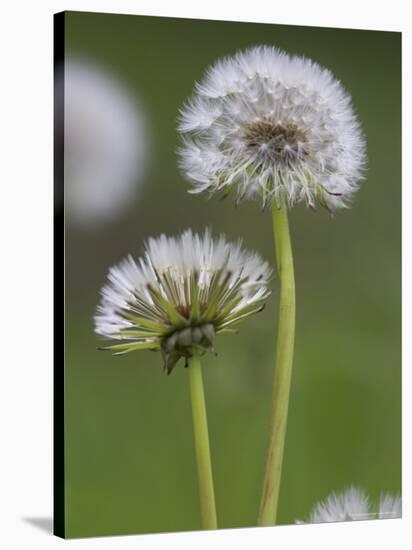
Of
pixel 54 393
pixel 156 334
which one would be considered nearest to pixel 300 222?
pixel 156 334

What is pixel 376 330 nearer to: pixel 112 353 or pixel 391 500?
pixel 391 500

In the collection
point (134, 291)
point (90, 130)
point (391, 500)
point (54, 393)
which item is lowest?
point (391, 500)

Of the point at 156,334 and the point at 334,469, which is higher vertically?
the point at 156,334

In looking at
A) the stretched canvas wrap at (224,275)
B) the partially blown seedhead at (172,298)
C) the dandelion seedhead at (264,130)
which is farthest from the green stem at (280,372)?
the partially blown seedhead at (172,298)

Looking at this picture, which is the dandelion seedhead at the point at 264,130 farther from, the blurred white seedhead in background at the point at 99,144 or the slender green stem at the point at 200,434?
the slender green stem at the point at 200,434

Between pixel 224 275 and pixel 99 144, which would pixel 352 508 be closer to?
pixel 224 275

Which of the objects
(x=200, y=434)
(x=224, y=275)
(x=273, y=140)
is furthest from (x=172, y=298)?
(x=273, y=140)

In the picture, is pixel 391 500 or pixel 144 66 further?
pixel 391 500

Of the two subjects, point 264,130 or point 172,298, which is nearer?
point 172,298
